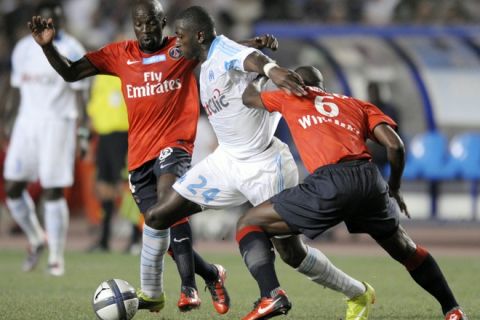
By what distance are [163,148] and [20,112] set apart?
385cm

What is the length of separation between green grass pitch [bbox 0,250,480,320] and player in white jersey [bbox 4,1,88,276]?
617 millimetres

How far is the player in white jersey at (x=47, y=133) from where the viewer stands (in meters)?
11.8

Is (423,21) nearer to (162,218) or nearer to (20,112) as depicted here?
(20,112)

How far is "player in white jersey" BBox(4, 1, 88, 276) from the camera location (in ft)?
38.6

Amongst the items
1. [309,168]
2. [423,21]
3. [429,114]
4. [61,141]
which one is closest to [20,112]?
[61,141]

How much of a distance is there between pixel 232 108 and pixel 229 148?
0.28 metres

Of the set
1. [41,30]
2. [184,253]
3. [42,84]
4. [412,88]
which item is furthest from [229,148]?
[412,88]

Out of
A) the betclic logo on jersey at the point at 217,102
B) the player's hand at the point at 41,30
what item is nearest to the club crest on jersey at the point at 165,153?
the betclic logo on jersey at the point at 217,102

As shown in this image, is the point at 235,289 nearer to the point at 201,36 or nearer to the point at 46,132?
the point at 46,132

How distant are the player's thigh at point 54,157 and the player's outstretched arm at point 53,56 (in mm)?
3079

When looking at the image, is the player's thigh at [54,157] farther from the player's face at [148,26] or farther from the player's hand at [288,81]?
the player's hand at [288,81]

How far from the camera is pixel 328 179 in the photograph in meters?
7.01

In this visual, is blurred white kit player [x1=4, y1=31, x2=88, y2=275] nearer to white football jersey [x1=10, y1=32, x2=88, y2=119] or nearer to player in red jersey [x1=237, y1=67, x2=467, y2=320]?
white football jersey [x1=10, y1=32, x2=88, y2=119]

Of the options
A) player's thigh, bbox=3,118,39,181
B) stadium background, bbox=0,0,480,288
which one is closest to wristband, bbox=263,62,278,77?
player's thigh, bbox=3,118,39,181
